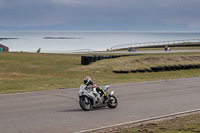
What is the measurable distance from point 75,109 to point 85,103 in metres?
0.68

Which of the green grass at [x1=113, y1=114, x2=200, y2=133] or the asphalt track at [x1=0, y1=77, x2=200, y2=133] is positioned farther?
the asphalt track at [x1=0, y1=77, x2=200, y2=133]

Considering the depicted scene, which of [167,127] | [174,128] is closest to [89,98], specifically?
[167,127]

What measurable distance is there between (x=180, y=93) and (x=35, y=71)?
19961 mm

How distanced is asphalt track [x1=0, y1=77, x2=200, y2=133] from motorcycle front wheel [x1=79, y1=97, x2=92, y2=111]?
24 cm

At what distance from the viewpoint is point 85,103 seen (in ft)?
41.2

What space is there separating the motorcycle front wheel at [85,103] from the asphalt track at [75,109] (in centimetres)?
24

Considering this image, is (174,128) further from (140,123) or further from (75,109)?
(75,109)

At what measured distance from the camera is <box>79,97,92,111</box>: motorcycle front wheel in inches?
489

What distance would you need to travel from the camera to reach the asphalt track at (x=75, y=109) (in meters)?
10.1

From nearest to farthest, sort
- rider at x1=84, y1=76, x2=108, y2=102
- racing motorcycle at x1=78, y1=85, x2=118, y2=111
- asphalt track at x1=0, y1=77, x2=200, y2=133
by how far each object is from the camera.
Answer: asphalt track at x1=0, y1=77, x2=200, y2=133 → rider at x1=84, y1=76, x2=108, y2=102 → racing motorcycle at x1=78, y1=85, x2=118, y2=111

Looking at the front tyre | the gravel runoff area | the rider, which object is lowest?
the gravel runoff area

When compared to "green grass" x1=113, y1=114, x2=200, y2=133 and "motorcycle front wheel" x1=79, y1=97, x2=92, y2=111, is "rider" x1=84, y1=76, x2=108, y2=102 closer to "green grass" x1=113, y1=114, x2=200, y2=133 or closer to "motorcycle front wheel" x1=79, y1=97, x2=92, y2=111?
"motorcycle front wheel" x1=79, y1=97, x2=92, y2=111

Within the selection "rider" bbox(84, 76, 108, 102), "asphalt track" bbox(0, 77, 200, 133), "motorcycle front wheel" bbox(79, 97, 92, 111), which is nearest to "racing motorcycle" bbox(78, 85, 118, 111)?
"motorcycle front wheel" bbox(79, 97, 92, 111)

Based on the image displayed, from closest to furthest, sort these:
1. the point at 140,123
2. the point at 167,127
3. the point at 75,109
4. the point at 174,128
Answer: the point at 174,128 → the point at 167,127 → the point at 140,123 → the point at 75,109
